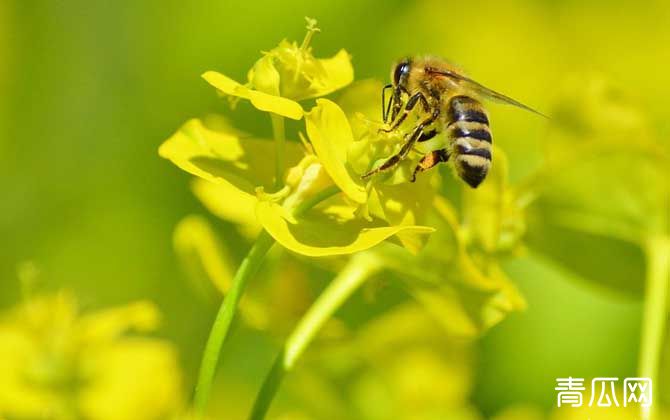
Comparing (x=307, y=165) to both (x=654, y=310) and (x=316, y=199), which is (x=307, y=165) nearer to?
(x=316, y=199)

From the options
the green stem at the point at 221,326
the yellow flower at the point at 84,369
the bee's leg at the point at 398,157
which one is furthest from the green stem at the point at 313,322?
the yellow flower at the point at 84,369

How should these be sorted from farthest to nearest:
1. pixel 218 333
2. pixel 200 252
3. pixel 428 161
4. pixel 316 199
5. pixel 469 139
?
pixel 200 252, pixel 469 139, pixel 428 161, pixel 316 199, pixel 218 333

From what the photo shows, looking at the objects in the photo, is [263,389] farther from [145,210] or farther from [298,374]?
[145,210]

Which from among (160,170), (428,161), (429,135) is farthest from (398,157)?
(160,170)

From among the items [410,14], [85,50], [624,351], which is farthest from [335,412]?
[410,14]

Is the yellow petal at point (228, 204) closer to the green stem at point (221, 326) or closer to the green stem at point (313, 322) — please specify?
the green stem at point (313, 322)

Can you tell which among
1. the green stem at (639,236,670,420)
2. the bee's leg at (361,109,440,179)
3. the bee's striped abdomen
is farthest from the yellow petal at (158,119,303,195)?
the green stem at (639,236,670,420)
